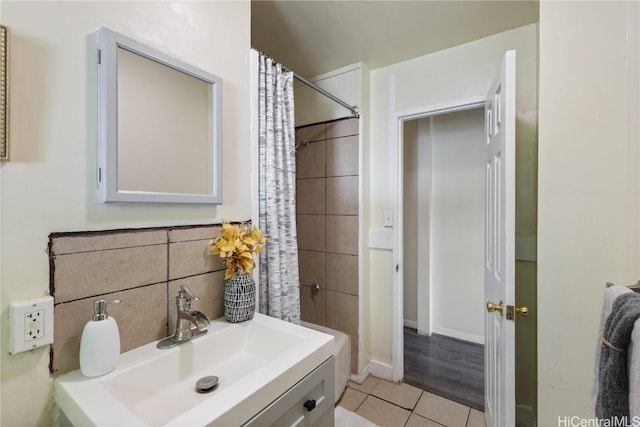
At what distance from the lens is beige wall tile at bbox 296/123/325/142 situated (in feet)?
7.57

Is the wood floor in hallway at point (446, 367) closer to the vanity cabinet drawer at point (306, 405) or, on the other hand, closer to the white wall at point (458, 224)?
the white wall at point (458, 224)

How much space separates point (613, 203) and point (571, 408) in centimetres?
79

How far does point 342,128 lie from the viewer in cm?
218

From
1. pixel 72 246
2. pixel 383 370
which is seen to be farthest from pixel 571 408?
pixel 72 246

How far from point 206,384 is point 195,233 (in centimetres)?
51

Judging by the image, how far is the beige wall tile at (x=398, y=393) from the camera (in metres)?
1.91

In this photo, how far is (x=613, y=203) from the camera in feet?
3.35

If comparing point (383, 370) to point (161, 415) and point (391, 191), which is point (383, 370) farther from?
point (161, 415)

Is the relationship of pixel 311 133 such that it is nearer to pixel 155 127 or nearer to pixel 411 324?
pixel 155 127

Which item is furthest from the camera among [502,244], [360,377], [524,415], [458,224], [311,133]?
[458,224]

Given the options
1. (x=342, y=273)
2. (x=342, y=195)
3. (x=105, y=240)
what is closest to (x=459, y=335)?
(x=342, y=273)

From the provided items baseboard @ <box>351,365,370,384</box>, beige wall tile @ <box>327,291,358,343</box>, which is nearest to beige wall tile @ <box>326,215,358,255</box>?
beige wall tile @ <box>327,291,358,343</box>

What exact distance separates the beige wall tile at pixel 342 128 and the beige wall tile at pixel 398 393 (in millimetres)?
1861

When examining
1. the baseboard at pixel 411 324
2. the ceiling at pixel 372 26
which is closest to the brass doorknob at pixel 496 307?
the ceiling at pixel 372 26
